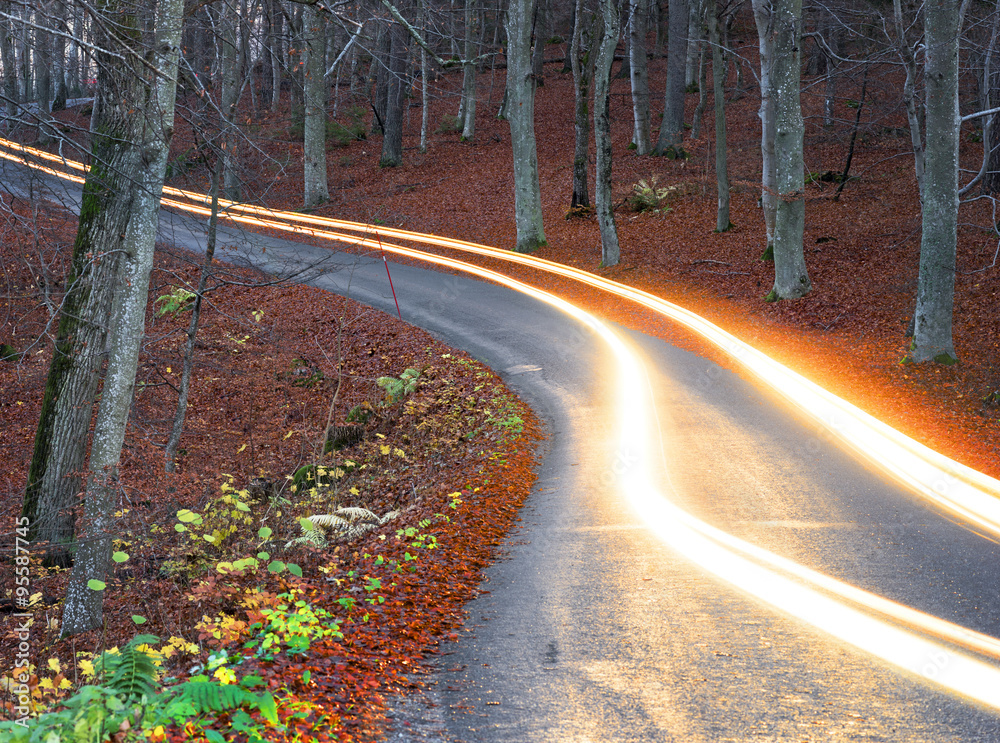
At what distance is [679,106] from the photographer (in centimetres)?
3162

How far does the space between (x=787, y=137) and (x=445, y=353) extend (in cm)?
923

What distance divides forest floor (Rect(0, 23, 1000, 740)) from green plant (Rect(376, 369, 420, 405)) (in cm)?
21

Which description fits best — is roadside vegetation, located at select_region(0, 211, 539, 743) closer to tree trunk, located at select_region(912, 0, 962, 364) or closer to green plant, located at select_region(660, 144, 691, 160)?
tree trunk, located at select_region(912, 0, 962, 364)

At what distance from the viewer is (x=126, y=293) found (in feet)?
24.7

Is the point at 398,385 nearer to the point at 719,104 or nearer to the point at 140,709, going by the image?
the point at 140,709

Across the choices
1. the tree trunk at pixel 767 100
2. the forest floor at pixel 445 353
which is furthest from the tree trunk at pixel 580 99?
the tree trunk at pixel 767 100

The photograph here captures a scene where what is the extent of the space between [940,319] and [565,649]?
10702 mm

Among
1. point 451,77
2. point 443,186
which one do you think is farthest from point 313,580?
point 451,77

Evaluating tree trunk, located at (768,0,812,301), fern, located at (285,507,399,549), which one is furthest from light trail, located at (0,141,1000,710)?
tree trunk, located at (768,0,812,301)

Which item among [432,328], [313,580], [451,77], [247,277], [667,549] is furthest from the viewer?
[451,77]

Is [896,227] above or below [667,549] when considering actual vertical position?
above

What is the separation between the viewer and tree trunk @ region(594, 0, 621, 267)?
2052 cm

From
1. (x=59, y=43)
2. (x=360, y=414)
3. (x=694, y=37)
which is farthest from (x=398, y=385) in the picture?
(x=694, y=37)

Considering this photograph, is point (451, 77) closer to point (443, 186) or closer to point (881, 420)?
point (443, 186)
